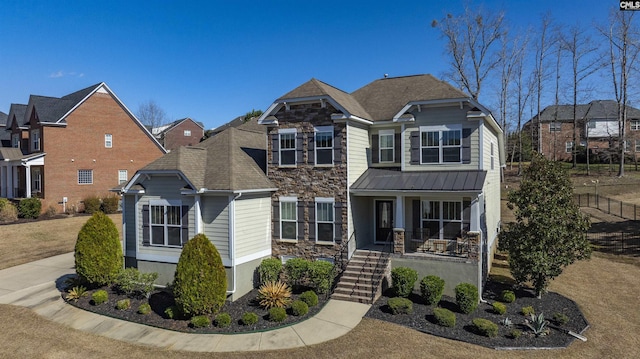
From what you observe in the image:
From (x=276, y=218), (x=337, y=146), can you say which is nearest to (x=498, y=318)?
(x=337, y=146)

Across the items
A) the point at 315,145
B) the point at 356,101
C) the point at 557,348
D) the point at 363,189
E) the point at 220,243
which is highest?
the point at 356,101

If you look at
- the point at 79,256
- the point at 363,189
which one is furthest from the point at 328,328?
the point at 79,256

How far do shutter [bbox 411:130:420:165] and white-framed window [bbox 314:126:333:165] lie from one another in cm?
358

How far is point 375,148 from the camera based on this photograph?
18203mm

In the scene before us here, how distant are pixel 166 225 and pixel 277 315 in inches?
Result: 242

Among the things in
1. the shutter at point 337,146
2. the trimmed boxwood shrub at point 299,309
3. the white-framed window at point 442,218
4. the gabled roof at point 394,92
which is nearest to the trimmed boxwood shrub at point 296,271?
the trimmed boxwood shrub at point 299,309

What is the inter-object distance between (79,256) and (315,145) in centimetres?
1034

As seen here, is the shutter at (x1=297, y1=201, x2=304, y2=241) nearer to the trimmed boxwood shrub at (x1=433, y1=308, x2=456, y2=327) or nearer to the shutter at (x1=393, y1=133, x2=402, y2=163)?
the shutter at (x1=393, y1=133, x2=402, y2=163)

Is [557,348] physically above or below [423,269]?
below

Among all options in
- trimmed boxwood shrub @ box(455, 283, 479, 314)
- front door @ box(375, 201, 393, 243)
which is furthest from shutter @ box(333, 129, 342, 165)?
trimmed boxwood shrub @ box(455, 283, 479, 314)

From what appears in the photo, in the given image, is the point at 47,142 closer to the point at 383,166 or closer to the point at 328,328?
the point at 383,166

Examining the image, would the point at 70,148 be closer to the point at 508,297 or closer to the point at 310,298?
the point at 310,298

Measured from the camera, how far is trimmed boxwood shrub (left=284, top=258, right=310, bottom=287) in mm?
15375

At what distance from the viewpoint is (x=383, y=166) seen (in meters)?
17.8
